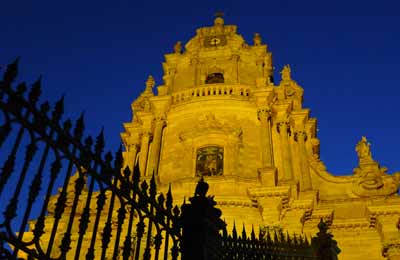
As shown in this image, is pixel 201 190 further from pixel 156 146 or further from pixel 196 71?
pixel 196 71

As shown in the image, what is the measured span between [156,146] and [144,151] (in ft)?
2.26

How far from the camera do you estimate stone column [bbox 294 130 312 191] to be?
63.2 ft

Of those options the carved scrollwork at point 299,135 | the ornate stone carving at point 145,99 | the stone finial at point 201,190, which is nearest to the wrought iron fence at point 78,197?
the stone finial at point 201,190

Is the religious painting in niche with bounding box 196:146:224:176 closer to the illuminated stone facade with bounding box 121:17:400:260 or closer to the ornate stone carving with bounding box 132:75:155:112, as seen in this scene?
the illuminated stone facade with bounding box 121:17:400:260

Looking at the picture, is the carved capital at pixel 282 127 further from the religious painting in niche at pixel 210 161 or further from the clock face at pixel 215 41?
the clock face at pixel 215 41

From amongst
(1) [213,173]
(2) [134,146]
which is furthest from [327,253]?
(2) [134,146]

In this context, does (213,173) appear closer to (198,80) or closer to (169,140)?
(169,140)

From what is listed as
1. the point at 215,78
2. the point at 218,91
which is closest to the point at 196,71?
the point at 215,78

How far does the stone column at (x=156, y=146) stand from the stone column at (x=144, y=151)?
0.38m

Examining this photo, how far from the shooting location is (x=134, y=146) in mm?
23094

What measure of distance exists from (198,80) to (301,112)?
218 inches

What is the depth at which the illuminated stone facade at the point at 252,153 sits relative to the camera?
56.1 feet

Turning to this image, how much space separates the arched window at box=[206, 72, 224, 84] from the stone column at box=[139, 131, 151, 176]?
15.4 ft

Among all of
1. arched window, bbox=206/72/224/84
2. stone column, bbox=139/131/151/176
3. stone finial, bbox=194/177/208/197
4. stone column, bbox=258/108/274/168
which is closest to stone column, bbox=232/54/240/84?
arched window, bbox=206/72/224/84
